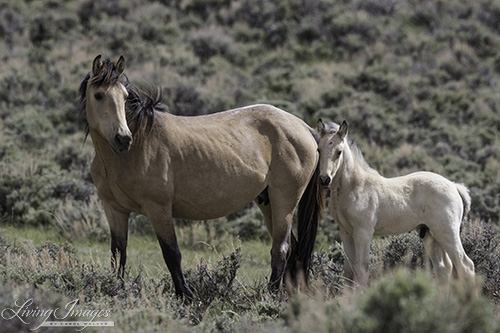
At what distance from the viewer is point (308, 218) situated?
6.50 metres

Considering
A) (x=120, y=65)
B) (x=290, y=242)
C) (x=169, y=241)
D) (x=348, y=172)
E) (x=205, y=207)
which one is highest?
(x=120, y=65)

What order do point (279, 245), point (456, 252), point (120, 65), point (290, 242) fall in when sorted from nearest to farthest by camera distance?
point (120, 65), point (456, 252), point (279, 245), point (290, 242)

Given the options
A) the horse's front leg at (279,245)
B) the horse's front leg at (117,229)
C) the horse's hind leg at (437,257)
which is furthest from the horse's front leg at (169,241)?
the horse's hind leg at (437,257)

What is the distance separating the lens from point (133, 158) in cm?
526

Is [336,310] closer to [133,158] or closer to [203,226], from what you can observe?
[133,158]

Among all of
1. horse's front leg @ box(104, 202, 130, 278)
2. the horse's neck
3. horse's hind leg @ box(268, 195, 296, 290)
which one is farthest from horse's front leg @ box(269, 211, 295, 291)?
horse's front leg @ box(104, 202, 130, 278)

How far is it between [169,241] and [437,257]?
9.04 feet

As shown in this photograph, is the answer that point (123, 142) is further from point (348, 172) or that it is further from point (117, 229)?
point (348, 172)

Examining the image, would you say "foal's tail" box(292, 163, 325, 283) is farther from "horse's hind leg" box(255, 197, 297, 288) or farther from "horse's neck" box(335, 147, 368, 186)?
"horse's neck" box(335, 147, 368, 186)

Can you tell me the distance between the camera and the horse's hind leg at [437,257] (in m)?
5.86

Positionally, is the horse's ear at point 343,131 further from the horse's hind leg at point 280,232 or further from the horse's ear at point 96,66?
the horse's ear at point 96,66

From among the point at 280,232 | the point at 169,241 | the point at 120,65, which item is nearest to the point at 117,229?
the point at 169,241

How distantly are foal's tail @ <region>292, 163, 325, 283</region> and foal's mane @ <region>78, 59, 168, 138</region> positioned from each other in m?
1.97

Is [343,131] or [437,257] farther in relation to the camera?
[437,257]
